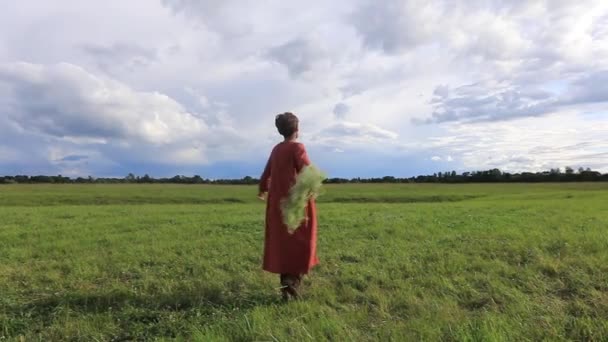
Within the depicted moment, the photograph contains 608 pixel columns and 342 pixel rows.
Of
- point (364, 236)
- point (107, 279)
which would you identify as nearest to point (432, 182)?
point (364, 236)

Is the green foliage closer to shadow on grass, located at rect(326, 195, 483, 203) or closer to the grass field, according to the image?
the grass field

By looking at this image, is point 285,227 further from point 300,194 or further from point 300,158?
point 300,158

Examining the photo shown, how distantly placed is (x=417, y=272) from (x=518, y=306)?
2116mm

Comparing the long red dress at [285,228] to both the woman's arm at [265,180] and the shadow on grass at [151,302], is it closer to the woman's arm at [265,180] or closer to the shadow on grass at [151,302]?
the woman's arm at [265,180]

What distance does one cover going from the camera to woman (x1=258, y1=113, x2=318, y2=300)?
6.25 m

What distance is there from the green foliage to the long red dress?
23 cm

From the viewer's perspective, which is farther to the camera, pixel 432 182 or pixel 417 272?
Answer: pixel 432 182

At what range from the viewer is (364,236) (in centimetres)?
1186

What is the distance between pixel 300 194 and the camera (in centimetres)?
594

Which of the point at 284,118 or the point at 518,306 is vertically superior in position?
the point at 284,118

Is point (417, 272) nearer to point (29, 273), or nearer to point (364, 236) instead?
point (364, 236)

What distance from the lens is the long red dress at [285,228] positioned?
20.5 feet

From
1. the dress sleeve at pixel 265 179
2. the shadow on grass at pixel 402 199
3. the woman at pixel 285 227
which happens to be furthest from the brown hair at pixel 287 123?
the shadow on grass at pixel 402 199

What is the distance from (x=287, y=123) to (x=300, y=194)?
1.01 meters
